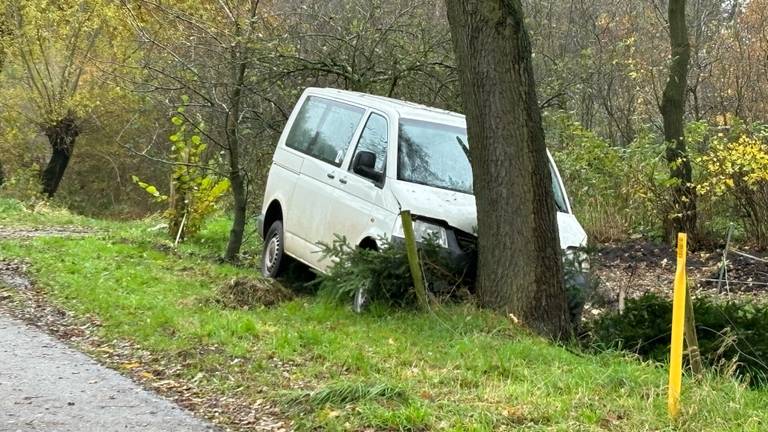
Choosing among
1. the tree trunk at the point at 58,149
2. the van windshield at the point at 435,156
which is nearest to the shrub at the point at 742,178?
the van windshield at the point at 435,156

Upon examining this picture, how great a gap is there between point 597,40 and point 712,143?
19.5 feet

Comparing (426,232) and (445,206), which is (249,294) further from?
(445,206)

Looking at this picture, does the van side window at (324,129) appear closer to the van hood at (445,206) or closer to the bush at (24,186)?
the van hood at (445,206)

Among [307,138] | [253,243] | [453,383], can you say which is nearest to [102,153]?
[253,243]

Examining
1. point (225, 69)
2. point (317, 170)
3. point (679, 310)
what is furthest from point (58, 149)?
point (679, 310)

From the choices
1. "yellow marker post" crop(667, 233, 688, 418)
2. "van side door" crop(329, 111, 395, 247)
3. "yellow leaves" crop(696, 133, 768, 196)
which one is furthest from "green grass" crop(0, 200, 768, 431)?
"yellow leaves" crop(696, 133, 768, 196)

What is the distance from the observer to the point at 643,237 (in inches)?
577

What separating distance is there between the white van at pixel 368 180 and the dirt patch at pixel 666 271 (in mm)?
2589

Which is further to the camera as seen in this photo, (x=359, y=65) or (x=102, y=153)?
(x=102, y=153)

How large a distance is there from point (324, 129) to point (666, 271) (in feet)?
18.7

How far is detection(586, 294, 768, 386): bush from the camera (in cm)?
659

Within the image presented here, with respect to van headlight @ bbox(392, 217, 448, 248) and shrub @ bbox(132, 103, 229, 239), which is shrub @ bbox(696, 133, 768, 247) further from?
shrub @ bbox(132, 103, 229, 239)

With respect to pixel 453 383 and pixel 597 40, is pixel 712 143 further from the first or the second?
pixel 453 383

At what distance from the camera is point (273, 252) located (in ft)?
34.0
